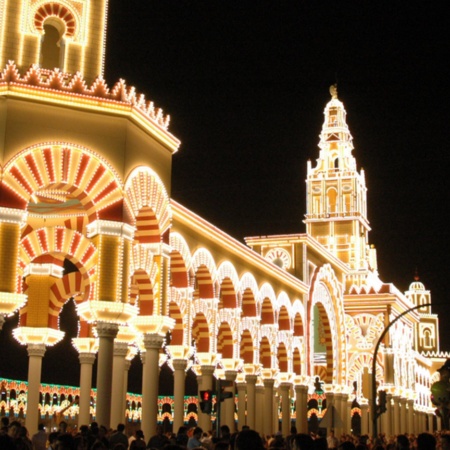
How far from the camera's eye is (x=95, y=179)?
62.3 feet

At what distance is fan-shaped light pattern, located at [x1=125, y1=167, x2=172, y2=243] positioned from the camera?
19875 mm

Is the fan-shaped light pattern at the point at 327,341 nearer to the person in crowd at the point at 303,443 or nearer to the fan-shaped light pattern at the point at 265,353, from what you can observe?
the fan-shaped light pattern at the point at 265,353

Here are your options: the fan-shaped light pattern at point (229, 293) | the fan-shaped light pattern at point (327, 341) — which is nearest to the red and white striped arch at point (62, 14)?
the fan-shaped light pattern at point (229, 293)

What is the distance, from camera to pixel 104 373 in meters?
18.0

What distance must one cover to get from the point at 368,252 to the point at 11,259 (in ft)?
140

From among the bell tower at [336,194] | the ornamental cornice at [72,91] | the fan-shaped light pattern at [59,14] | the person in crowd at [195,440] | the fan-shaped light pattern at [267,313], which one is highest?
the bell tower at [336,194]

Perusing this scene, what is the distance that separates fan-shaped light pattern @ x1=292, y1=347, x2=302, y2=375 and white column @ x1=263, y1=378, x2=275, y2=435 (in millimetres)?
3836

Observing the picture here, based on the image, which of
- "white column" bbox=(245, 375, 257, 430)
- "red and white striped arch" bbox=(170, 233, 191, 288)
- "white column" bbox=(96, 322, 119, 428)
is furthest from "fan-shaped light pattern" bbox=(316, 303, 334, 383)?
"white column" bbox=(96, 322, 119, 428)

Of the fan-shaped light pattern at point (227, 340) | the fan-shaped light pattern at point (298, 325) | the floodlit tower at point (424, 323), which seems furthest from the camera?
the floodlit tower at point (424, 323)

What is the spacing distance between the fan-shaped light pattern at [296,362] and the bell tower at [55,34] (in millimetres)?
20706

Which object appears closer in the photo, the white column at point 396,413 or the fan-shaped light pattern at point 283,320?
the fan-shaped light pattern at point 283,320

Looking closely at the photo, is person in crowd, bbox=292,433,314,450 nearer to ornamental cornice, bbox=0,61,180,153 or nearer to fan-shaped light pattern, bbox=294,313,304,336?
ornamental cornice, bbox=0,61,180,153

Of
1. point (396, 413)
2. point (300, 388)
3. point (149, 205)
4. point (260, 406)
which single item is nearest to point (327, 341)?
point (300, 388)

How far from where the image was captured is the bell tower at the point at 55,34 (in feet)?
63.3
